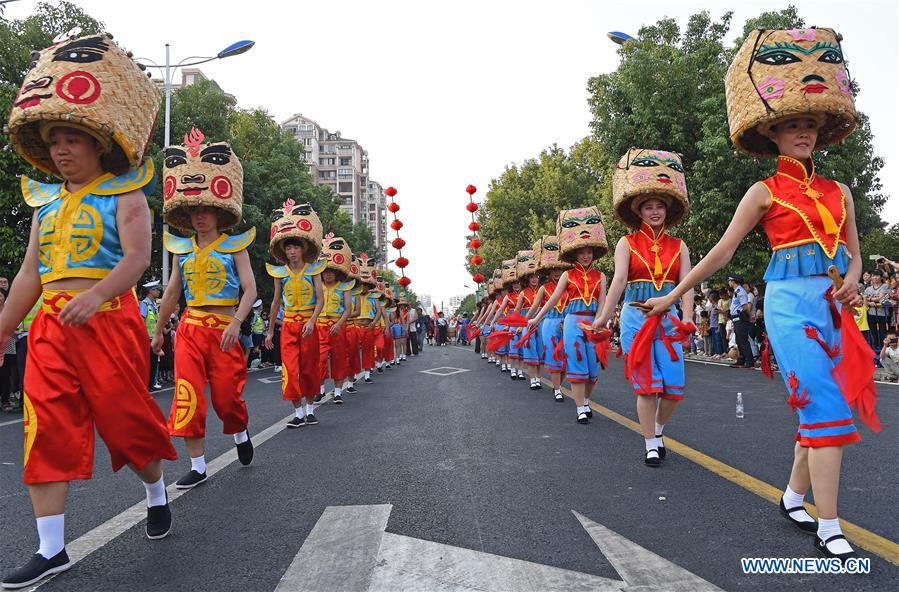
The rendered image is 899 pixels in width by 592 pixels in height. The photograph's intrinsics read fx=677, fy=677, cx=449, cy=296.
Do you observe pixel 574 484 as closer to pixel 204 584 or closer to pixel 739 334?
pixel 204 584

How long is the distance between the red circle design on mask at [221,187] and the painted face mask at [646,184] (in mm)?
3137

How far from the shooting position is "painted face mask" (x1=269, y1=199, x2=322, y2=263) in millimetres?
7840

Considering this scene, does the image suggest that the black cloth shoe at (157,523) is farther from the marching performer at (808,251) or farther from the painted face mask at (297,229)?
the painted face mask at (297,229)

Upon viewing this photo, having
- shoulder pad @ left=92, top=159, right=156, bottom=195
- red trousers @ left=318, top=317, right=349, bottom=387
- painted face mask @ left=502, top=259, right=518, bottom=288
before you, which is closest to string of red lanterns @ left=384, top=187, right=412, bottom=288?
painted face mask @ left=502, top=259, right=518, bottom=288

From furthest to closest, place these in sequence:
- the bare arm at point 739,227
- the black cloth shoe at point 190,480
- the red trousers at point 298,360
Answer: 1. the red trousers at point 298,360
2. the black cloth shoe at point 190,480
3. the bare arm at point 739,227

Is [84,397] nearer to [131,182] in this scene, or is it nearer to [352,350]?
[131,182]

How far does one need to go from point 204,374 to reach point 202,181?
1.45m

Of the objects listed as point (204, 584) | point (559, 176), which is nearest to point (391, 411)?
point (204, 584)

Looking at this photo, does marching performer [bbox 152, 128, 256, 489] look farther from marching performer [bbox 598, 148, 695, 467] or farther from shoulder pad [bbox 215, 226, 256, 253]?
marching performer [bbox 598, 148, 695, 467]

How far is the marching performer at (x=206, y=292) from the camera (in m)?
4.87

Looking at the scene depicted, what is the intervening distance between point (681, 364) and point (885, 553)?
2.23 metres

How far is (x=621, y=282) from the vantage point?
17.8ft

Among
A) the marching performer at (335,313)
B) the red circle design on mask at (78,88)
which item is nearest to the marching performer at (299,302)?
the marching performer at (335,313)

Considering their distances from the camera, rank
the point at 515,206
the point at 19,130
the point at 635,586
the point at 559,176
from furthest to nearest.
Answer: the point at 515,206 → the point at 559,176 → the point at 19,130 → the point at 635,586
